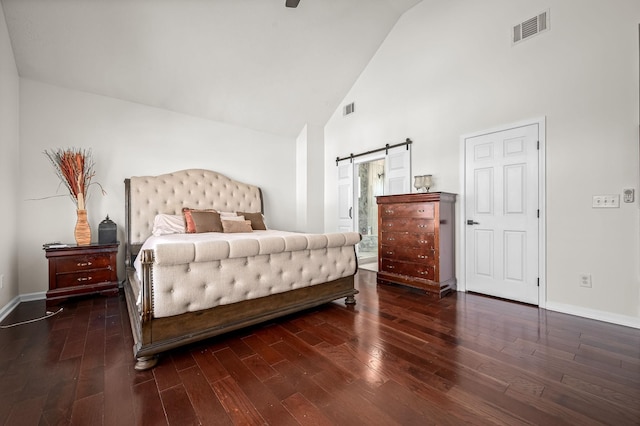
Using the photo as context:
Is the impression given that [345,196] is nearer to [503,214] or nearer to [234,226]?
[234,226]

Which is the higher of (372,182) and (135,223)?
(372,182)

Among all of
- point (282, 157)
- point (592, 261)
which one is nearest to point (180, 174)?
point (282, 157)

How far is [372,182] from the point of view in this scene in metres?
7.06

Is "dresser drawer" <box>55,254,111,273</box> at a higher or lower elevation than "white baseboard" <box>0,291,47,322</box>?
higher

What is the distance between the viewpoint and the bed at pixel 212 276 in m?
1.82

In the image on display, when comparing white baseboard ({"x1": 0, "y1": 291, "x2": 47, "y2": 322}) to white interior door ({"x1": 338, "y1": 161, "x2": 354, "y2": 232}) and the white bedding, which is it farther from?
white interior door ({"x1": 338, "y1": 161, "x2": 354, "y2": 232})

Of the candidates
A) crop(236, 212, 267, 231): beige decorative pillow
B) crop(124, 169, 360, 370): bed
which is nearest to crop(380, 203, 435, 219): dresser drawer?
crop(124, 169, 360, 370): bed

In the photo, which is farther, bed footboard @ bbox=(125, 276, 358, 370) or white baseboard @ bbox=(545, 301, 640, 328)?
white baseboard @ bbox=(545, 301, 640, 328)

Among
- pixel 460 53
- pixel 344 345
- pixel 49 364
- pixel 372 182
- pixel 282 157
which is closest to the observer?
pixel 49 364

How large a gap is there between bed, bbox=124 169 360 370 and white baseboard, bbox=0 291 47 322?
0.95m

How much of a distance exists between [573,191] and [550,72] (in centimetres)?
129

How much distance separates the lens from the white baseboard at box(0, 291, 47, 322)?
2.71 metres

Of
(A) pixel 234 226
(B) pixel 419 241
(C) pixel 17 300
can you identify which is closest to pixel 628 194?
(B) pixel 419 241

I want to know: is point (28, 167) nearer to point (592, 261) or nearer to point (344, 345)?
point (344, 345)
